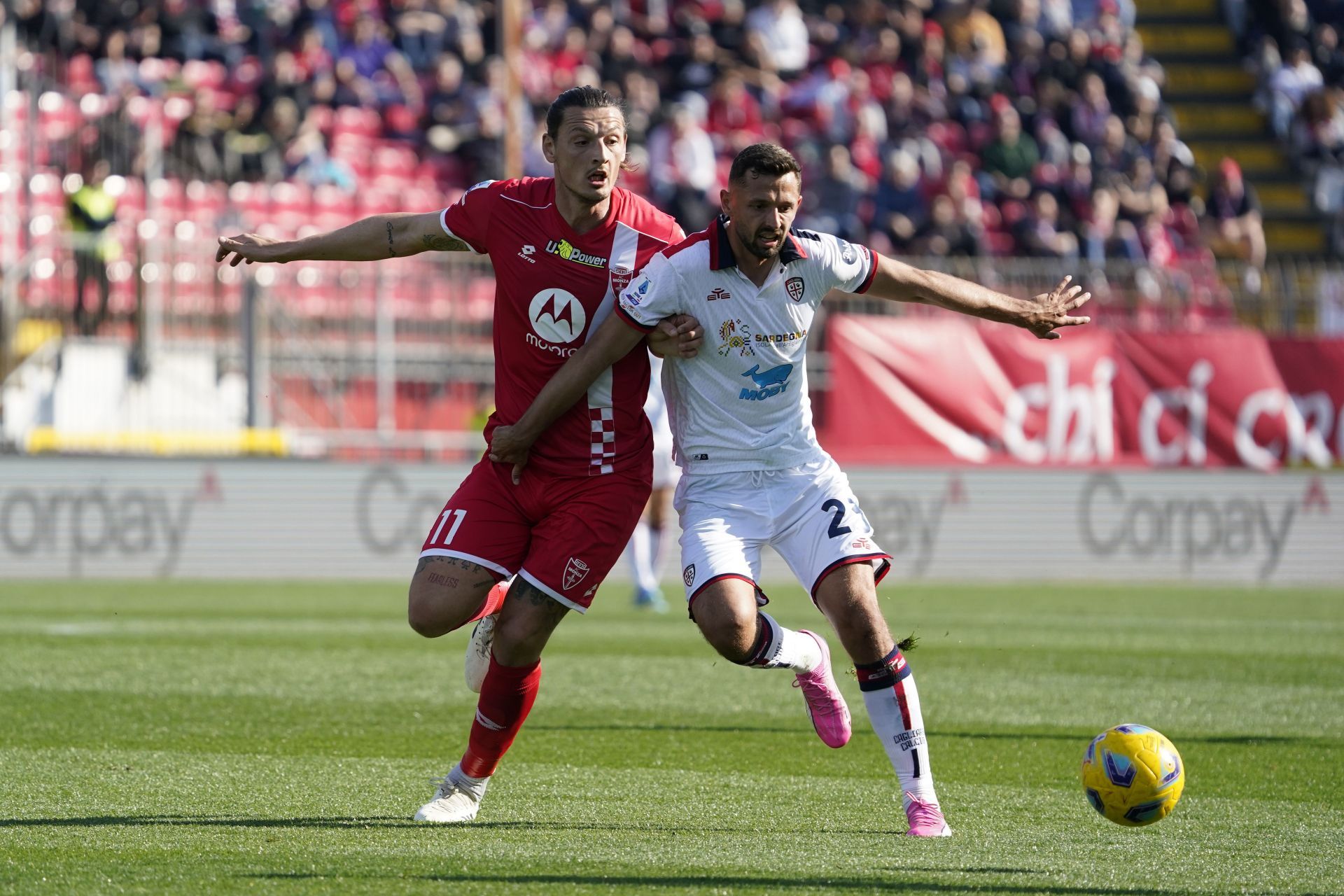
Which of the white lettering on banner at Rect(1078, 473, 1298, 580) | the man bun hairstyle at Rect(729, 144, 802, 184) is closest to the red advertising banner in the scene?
the white lettering on banner at Rect(1078, 473, 1298, 580)

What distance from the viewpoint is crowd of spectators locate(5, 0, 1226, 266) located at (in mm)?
21641

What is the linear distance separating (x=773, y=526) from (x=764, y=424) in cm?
35

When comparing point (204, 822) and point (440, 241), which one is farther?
point (440, 241)

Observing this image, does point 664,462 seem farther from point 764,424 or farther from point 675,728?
point 764,424

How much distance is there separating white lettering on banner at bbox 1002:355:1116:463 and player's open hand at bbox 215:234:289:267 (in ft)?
42.5

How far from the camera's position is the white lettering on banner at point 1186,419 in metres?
19.0

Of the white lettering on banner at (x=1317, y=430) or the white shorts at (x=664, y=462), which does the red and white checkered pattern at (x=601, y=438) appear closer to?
the white shorts at (x=664, y=462)

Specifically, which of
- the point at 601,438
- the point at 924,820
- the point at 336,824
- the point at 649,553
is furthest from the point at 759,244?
the point at 649,553

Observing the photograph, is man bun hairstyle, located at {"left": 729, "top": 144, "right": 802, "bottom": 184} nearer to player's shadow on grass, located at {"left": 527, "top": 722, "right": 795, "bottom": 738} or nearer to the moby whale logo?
the moby whale logo

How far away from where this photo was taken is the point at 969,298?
6.32 m

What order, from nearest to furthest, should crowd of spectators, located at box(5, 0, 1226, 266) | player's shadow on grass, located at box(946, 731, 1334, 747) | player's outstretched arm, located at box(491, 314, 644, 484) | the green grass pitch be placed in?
1. the green grass pitch
2. player's outstretched arm, located at box(491, 314, 644, 484)
3. player's shadow on grass, located at box(946, 731, 1334, 747)
4. crowd of spectators, located at box(5, 0, 1226, 266)

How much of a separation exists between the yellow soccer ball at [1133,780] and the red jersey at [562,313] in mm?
1865

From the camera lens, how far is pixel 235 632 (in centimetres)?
1264

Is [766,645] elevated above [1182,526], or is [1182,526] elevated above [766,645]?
[766,645]
